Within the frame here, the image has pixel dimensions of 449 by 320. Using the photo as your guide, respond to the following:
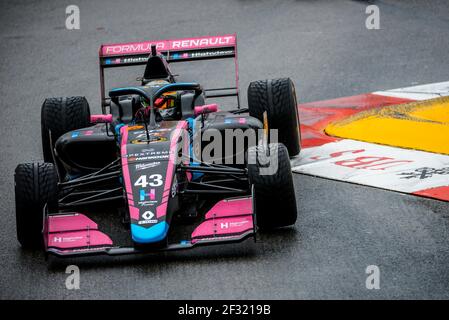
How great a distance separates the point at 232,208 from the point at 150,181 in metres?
0.72

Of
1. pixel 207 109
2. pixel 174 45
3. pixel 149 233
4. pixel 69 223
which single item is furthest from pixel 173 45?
pixel 149 233

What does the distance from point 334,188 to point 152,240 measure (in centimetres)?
252

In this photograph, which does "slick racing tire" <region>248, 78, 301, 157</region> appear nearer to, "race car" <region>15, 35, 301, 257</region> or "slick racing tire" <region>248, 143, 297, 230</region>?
"race car" <region>15, 35, 301, 257</region>

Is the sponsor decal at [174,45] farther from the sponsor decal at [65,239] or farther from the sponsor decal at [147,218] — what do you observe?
the sponsor decal at [65,239]

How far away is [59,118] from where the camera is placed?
8.85 m

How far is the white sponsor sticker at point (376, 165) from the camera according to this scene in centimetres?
829

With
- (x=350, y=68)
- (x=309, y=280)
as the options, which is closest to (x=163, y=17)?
(x=350, y=68)

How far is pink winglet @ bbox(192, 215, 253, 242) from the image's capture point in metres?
6.66

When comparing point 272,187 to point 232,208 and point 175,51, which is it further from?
point 175,51

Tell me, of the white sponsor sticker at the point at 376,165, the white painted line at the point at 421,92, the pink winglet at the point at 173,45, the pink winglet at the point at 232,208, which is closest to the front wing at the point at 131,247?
the pink winglet at the point at 232,208

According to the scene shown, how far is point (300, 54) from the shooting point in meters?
14.4

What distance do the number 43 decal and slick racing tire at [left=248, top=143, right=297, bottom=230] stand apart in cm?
78

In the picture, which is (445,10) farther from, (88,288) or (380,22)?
(88,288)

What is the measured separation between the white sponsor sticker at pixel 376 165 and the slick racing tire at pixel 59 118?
94.3 inches
